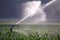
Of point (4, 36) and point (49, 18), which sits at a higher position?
point (49, 18)

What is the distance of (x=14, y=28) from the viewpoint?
4.39ft

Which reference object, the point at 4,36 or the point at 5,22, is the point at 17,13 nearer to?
the point at 5,22

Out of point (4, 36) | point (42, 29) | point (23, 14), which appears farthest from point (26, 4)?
point (4, 36)

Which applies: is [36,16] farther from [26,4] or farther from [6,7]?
[6,7]

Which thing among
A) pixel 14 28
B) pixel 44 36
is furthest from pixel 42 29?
pixel 14 28

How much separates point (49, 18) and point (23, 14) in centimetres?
30

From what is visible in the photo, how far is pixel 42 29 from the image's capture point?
1.31m

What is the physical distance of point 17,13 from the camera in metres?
1.34

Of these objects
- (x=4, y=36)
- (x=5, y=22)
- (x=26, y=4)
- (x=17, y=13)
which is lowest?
(x=4, y=36)

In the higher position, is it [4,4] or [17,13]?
[4,4]

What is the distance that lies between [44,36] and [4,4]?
0.59 m

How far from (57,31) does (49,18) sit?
0.56 ft

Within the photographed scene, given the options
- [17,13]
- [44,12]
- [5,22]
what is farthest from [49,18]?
[5,22]

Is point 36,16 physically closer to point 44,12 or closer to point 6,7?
point 44,12
